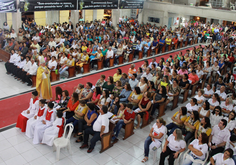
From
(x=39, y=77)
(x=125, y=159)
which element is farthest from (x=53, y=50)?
(x=125, y=159)

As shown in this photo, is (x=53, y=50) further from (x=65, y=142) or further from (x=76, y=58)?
(x=65, y=142)

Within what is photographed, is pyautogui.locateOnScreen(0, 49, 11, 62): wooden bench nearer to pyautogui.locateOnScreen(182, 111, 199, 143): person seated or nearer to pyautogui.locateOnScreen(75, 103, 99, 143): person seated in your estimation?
pyautogui.locateOnScreen(75, 103, 99, 143): person seated

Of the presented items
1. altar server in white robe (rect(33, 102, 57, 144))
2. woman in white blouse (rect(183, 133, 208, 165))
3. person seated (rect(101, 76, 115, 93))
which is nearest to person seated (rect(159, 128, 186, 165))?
woman in white blouse (rect(183, 133, 208, 165))

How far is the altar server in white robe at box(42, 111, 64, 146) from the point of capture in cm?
545

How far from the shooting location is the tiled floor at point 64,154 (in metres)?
5.16

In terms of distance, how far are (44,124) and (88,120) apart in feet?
3.75

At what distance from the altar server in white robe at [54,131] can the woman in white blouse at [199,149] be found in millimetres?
2905

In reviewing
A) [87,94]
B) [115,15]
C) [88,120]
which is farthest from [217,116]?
[115,15]

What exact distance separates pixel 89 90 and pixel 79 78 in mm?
3104

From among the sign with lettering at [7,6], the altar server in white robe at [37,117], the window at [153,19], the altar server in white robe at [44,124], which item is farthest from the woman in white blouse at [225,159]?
the window at [153,19]

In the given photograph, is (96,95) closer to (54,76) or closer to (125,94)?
(125,94)

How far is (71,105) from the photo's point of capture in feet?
20.4

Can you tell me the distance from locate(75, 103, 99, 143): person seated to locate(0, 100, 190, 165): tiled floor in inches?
12.1

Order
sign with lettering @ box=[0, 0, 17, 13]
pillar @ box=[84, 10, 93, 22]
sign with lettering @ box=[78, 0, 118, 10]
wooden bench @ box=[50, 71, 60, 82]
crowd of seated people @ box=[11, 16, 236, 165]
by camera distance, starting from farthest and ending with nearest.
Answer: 1. pillar @ box=[84, 10, 93, 22]
2. sign with lettering @ box=[78, 0, 118, 10]
3. sign with lettering @ box=[0, 0, 17, 13]
4. wooden bench @ box=[50, 71, 60, 82]
5. crowd of seated people @ box=[11, 16, 236, 165]
